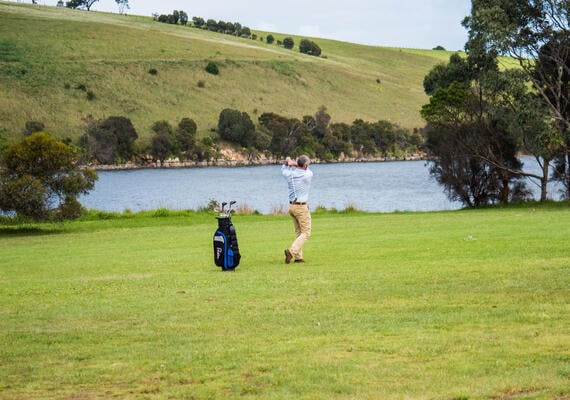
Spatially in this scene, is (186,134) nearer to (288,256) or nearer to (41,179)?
(41,179)

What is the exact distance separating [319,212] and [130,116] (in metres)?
89.5

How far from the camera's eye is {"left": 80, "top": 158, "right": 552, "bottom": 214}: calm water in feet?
250

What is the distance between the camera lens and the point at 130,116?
136m

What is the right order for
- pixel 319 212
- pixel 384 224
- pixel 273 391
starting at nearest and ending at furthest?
pixel 273 391
pixel 384 224
pixel 319 212

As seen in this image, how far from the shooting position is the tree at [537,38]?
50.7 metres

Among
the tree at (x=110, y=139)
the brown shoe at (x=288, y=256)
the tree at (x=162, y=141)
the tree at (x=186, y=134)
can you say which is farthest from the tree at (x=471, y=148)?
the tree at (x=186, y=134)

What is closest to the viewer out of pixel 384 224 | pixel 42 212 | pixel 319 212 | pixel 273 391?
pixel 273 391

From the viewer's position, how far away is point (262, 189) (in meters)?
95.6

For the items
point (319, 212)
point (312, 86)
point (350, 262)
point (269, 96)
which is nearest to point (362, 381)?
point (350, 262)

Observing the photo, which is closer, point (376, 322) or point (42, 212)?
point (376, 322)

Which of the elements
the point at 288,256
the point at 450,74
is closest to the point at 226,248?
the point at 288,256

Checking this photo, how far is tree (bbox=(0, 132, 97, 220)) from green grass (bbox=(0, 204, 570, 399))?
18452 millimetres

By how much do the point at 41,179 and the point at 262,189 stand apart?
53.9 metres

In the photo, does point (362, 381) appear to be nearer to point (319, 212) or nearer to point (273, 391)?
point (273, 391)
